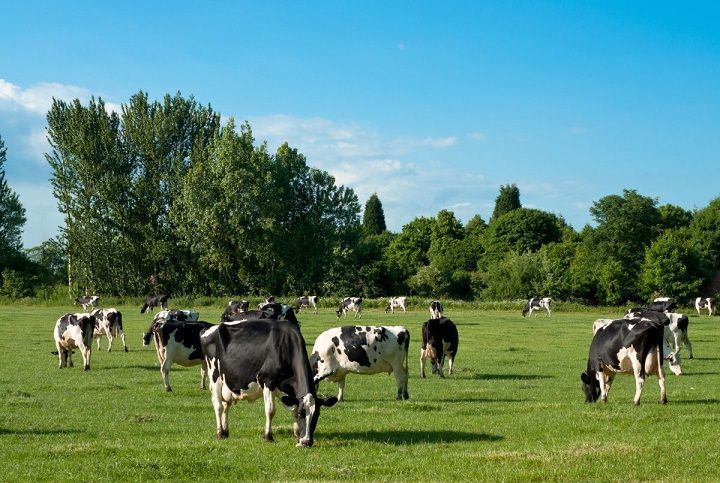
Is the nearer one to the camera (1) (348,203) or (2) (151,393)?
(2) (151,393)

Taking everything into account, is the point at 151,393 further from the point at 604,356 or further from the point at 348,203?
the point at 348,203

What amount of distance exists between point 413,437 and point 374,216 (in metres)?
152

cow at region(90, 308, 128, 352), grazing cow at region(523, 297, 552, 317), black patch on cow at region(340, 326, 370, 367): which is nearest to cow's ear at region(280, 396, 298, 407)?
black patch on cow at region(340, 326, 370, 367)

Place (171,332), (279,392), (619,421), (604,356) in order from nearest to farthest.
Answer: (279,392) → (619,421) → (604,356) → (171,332)

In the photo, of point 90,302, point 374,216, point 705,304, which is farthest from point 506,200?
point 90,302

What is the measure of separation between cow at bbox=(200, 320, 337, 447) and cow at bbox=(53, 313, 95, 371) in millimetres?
14246

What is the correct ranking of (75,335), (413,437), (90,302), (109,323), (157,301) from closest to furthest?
(413,437), (75,335), (109,323), (157,301), (90,302)

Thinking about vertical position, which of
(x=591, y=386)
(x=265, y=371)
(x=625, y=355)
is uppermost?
(x=265, y=371)

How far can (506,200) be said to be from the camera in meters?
149

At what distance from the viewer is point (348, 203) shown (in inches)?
3499

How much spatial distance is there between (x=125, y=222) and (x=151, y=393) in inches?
2627

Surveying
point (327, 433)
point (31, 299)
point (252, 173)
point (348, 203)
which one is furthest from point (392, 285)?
point (327, 433)

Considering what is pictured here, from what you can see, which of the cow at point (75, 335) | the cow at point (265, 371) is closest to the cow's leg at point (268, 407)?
the cow at point (265, 371)

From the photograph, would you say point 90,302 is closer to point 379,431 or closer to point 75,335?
point 75,335
